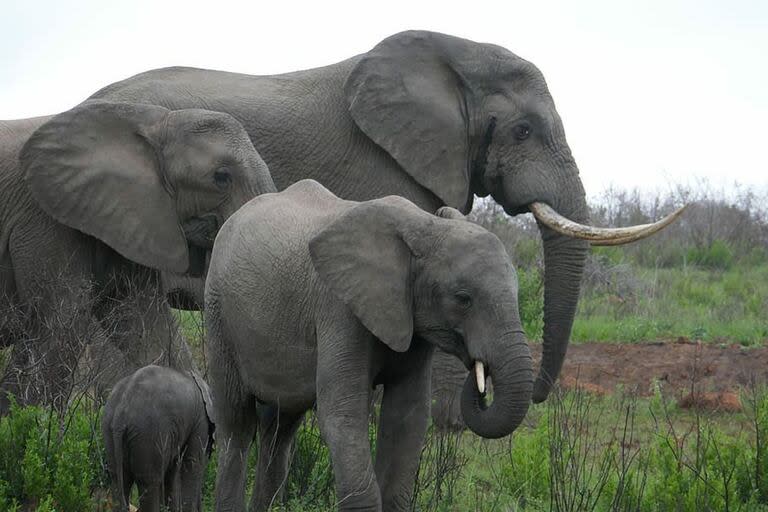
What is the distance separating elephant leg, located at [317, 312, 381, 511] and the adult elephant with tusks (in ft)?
10.7

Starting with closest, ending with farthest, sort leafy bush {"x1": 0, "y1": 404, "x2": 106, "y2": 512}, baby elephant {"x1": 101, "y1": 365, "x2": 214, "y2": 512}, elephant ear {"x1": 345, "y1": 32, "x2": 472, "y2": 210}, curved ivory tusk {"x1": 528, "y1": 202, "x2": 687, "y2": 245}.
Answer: baby elephant {"x1": 101, "y1": 365, "x2": 214, "y2": 512} → leafy bush {"x1": 0, "y1": 404, "x2": 106, "y2": 512} → curved ivory tusk {"x1": 528, "y1": 202, "x2": 687, "y2": 245} → elephant ear {"x1": 345, "y1": 32, "x2": 472, "y2": 210}

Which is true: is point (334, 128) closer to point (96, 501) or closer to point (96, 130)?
point (96, 130)

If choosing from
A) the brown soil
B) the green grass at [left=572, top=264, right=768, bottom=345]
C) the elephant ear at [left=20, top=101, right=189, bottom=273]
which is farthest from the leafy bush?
the green grass at [left=572, top=264, right=768, bottom=345]

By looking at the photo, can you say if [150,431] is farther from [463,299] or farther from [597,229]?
[597,229]

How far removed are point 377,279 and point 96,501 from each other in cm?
196

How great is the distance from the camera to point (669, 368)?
1106 cm

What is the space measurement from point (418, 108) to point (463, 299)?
12.8 feet

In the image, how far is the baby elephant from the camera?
19.9ft

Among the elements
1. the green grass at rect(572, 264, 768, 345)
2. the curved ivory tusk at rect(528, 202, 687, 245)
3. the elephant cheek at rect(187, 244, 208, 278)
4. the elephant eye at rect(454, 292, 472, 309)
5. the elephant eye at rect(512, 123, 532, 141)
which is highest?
the elephant eye at rect(512, 123, 532, 141)

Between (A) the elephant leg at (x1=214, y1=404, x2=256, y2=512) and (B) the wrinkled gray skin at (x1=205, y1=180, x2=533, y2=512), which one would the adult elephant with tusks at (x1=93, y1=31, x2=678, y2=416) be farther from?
(A) the elephant leg at (x1=214, y1=404, x2=256, y2=512)

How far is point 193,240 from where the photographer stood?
8344mm

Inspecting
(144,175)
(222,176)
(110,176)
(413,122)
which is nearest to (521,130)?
(413,122)

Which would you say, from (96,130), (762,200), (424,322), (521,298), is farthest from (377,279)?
(762,200)

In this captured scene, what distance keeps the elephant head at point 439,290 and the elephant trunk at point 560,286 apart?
2.61 metres
